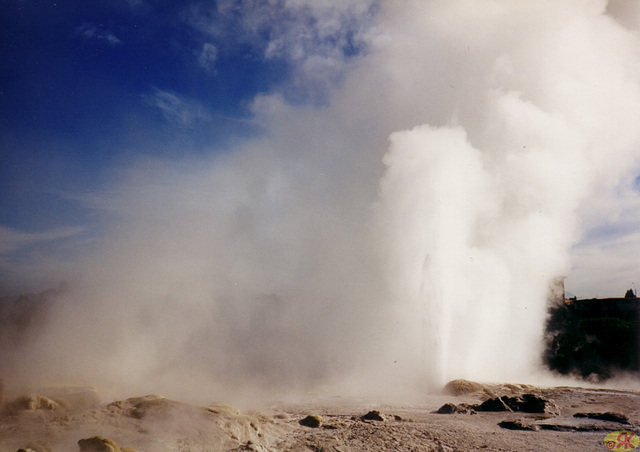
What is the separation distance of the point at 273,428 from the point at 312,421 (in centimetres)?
113

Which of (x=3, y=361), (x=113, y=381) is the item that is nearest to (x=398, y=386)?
(x=113, y=381)

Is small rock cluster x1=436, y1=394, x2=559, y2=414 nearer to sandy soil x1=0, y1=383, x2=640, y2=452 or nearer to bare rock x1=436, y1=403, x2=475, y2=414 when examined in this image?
bare rock x1=436, y1=403, x2=475, y2=414

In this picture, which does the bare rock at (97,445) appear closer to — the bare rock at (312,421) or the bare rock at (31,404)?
the bare rock at (31,404)

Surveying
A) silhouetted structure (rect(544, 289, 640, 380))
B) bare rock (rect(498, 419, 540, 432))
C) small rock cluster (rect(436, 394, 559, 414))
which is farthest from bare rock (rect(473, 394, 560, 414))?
silhouetted structure (rect(544, 289, 640, 380))

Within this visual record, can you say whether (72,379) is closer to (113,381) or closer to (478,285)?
(113,381)

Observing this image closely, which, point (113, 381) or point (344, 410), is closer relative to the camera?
point (344, 410)

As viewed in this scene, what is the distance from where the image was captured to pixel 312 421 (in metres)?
9.32

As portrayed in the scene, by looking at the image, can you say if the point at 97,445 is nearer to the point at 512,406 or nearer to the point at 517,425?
the point at 517,425

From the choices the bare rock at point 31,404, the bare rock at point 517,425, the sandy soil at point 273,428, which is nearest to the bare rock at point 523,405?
the sandy soil at point 273,428

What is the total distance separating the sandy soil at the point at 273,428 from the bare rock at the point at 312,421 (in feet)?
0.78

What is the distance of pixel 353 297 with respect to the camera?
30.4 metres

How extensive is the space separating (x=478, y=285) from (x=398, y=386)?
29.1 feet

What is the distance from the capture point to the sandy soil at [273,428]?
6.85 meters

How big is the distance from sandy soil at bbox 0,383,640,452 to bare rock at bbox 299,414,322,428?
24 cm
